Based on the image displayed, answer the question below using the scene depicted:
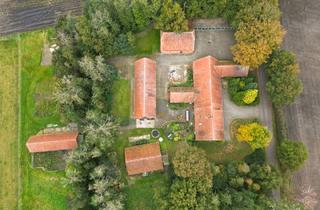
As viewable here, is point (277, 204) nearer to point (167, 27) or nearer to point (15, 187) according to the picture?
point (167, 27)

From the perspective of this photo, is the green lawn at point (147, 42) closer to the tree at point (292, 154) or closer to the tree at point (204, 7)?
the tree at point (204, 7)

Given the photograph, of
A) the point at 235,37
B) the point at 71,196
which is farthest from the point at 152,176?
the point at 235,37

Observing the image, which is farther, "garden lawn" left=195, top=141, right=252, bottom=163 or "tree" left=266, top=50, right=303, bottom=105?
"garden lawn" left=195, top=141, right=252, bottom=163

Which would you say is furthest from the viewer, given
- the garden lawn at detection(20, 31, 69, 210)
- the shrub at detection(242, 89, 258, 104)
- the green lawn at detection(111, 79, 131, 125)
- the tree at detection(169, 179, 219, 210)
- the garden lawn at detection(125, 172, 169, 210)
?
the green lawn at detection(111, 79, 131, 125)

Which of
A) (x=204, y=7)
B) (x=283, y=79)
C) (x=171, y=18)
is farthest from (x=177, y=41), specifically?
(x=283, y=79)

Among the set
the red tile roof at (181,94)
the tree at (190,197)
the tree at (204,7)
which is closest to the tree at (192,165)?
the tree at (190,197)

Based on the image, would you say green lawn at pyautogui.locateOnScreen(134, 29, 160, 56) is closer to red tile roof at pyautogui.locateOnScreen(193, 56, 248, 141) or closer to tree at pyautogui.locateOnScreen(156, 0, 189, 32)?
tree at pyautogui.locateOnScreen(156, 0, 189, 32)

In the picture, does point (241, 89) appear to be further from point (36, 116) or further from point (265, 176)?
point (36, 116)

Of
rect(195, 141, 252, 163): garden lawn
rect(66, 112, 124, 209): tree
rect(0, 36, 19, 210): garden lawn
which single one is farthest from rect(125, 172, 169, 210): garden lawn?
rect(0, 36, 19, 210): garden lawn
